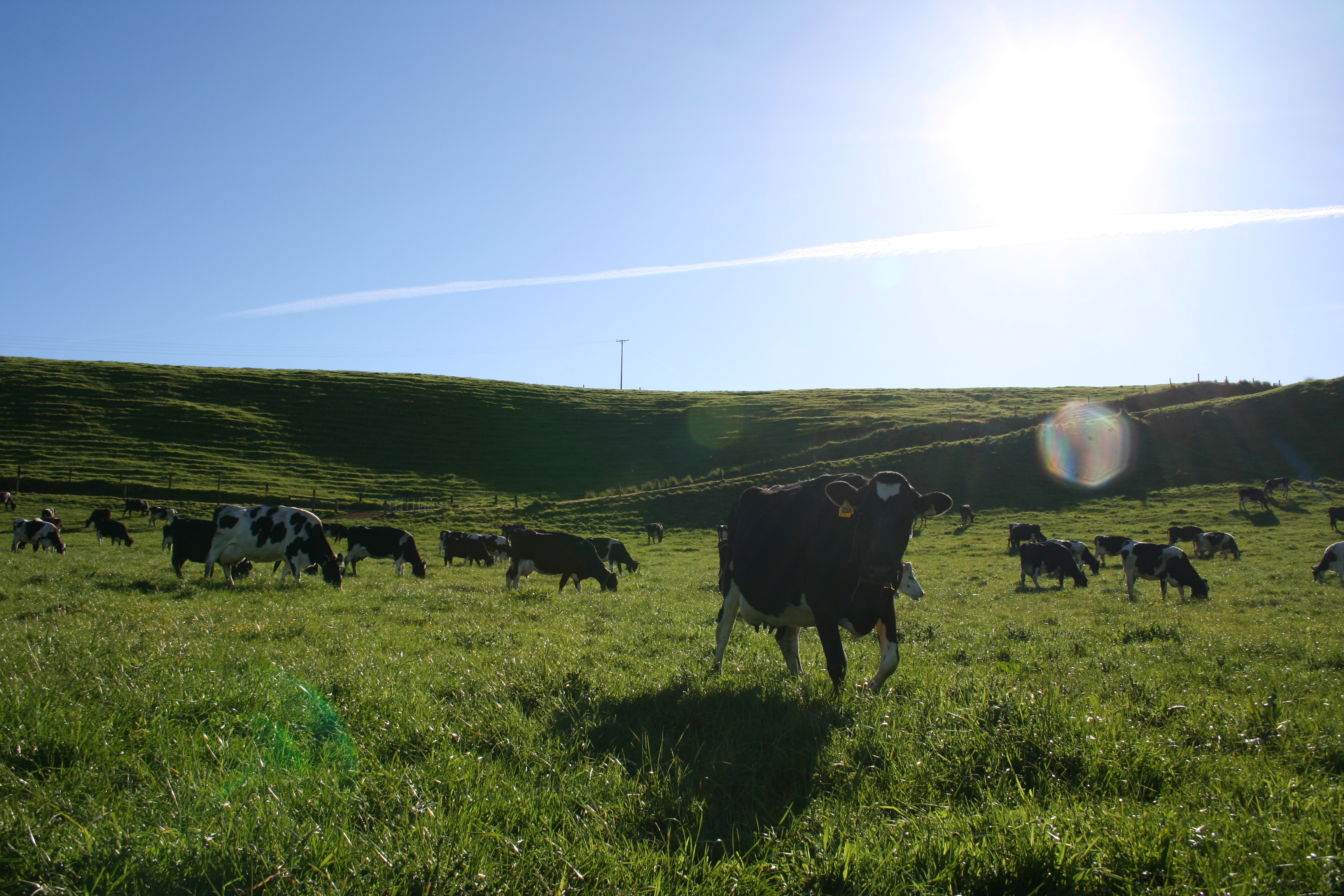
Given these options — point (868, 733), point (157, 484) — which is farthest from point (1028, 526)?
point (157, 484)

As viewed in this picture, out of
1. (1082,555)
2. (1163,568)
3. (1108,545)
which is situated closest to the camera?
(1163,568)

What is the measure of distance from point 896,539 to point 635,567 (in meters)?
21.3

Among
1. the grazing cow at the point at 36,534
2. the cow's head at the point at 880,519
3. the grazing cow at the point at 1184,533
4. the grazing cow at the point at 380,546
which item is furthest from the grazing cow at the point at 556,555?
the grazing cow at the point at 1184,533

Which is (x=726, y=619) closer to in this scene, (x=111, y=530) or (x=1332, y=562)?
(x=1332, y=562)

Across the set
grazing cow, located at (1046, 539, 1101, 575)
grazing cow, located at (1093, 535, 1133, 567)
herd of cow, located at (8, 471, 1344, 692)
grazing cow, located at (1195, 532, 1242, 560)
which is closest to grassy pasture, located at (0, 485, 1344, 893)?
herd of cow, located at (8, 471, 1344, 692)

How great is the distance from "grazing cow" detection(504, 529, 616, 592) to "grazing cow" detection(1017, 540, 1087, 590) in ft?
42.1

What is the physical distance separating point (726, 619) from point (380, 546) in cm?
1849

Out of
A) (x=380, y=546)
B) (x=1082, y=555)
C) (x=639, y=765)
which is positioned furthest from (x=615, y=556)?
(x=639, y=765)

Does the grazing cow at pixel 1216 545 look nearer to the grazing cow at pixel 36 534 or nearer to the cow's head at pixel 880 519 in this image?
the cow's head at pixel 880 519

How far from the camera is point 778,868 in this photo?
3.14 meters

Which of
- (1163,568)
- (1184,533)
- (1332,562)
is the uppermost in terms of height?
(1332,562)

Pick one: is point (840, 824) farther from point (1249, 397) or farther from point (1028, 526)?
point (1249, 397)

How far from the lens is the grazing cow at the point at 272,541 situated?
1681 centimetres

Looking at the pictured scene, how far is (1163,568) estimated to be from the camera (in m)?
18.5
